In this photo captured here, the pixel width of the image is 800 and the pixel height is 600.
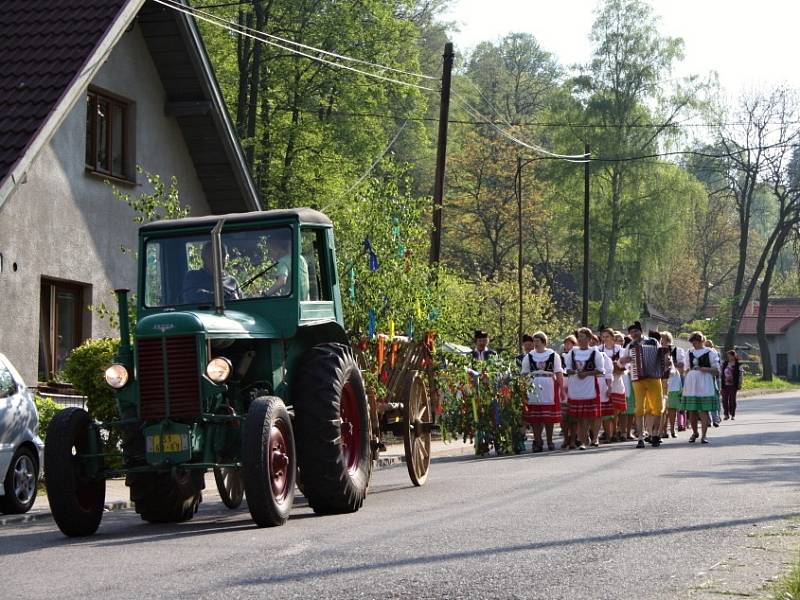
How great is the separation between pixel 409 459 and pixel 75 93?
305 inches

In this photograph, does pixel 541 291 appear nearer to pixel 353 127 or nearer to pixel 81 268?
pixel 353 127

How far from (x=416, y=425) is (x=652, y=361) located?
27.4ft

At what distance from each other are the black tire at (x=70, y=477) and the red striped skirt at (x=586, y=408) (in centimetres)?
1313

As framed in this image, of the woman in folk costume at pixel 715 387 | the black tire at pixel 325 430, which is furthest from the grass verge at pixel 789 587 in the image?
the woman in folk costume at pixel 715 387

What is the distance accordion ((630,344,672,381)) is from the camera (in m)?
23.0

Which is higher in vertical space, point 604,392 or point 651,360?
point 651,360

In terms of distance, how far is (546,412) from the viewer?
76.4ft

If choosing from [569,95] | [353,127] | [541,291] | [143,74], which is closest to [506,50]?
[569,95]

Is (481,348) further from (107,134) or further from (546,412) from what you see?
(107,134)

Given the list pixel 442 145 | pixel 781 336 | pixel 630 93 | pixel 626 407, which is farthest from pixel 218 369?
pixel 781 336

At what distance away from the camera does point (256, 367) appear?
12.4 metres

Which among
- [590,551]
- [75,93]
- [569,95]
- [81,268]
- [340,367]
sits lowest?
[590,551]

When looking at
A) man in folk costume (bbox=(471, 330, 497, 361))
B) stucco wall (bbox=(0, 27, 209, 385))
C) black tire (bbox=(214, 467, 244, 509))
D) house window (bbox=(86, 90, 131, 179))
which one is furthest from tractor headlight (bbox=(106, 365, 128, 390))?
house window (bbox=(86, 90, 131, 179))

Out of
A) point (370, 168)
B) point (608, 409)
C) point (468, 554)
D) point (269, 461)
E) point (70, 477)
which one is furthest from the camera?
point (370, 168)
